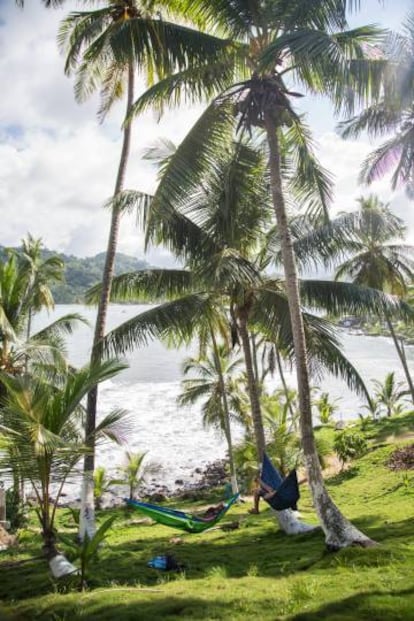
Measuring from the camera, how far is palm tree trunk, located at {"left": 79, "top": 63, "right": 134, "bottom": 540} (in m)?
8.31

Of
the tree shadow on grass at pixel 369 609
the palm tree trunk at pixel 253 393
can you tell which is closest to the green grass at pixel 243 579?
the tree shadow on grass at pixel 369 609

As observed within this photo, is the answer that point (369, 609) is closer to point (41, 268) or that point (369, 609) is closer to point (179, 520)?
point (179, 520)

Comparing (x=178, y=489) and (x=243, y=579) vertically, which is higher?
(x=243, y=579)

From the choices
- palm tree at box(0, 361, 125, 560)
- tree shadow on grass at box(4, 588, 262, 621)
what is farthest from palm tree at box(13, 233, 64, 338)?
tree shadow on grass at box(4, 588, 262, 621)

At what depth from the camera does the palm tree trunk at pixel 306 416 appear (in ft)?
19.4

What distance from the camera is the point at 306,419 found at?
6254 mm

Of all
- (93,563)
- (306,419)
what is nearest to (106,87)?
(306,419)

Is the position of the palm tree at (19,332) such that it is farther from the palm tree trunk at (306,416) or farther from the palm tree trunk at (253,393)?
the palm tree trunk at (306,416)

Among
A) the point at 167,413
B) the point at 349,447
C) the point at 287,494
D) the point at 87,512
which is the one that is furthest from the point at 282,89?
the point at 167,413

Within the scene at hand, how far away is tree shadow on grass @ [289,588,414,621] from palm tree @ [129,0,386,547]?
6.42 feet

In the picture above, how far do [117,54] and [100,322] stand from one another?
4.47 m

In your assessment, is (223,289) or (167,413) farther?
(167,413)

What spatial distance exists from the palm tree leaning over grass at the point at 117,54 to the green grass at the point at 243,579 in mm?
1257

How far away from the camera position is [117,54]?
6.61 m
